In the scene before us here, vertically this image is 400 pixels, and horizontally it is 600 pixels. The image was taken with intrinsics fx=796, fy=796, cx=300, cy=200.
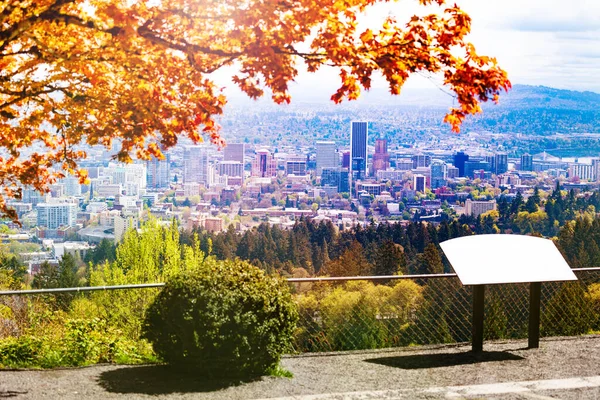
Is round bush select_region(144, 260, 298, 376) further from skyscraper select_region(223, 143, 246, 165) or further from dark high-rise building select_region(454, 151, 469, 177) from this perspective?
dark high-rise building select_region(454, 151, 469, 177)

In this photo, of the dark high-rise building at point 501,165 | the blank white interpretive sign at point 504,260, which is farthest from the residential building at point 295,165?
the blank white interpretive sign at point 504,260

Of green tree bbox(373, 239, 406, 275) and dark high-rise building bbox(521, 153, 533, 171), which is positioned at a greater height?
dark high-rise building bbox(521, 153, 533, 171)

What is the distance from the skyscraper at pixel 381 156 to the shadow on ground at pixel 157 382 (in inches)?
2879

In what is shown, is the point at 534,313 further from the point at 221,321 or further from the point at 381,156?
the point at 381,156

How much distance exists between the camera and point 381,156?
79.5 meters

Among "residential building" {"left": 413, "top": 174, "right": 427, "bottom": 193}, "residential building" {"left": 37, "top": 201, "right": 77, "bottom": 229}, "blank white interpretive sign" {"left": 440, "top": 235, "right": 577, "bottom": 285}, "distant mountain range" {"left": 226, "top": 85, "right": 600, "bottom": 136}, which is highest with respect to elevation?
"distant mountain range" {"left": 226, "top": 85, "right": 600, "bottom": 136}

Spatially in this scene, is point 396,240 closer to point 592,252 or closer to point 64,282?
point 592,252

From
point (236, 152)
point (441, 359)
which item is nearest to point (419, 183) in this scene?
point (236, 152)

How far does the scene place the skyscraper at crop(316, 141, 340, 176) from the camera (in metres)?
78.1

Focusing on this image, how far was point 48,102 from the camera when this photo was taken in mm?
6195

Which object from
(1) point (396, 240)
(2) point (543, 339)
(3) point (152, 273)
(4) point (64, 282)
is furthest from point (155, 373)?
(1) point (396, 240)

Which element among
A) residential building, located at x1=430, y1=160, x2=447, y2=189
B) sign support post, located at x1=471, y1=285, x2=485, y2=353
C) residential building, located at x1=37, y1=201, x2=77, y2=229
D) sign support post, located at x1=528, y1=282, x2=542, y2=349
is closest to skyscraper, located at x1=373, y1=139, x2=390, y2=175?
residential building, located at x1=430, y1=160, x2=447, y2=189

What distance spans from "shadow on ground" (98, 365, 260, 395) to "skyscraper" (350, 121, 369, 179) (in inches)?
2788

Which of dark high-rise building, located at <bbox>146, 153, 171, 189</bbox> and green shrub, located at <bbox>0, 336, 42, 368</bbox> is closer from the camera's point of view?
green shrub, located at <bbox>0, 336, 42, 368</bbox>
